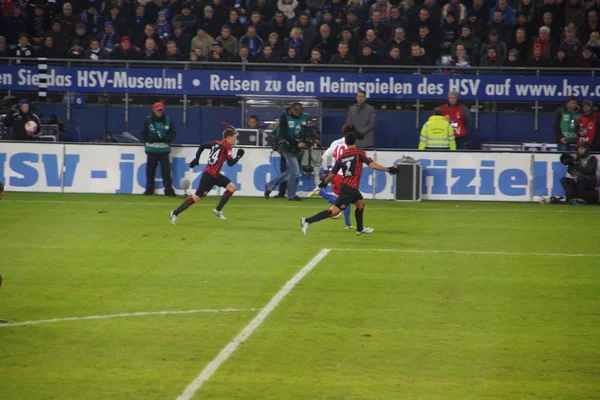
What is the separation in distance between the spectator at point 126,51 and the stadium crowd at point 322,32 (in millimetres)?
28

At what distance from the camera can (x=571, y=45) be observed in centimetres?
2634

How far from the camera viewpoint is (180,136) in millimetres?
27531

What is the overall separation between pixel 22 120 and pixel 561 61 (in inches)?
569

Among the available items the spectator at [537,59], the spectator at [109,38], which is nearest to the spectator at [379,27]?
the spectator at [537,59]

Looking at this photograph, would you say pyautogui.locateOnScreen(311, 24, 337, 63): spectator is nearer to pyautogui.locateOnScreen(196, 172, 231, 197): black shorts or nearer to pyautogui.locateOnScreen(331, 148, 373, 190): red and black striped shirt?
pyautogui.locateOnScreen(196, 172, 231, 197): black shorts

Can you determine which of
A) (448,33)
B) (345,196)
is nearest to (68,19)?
(448,33)

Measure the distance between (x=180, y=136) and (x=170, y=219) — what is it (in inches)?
362

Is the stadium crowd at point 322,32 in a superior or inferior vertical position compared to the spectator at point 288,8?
inferior

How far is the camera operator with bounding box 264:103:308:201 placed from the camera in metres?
23.5

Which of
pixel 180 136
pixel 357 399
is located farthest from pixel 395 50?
pixel 357 399

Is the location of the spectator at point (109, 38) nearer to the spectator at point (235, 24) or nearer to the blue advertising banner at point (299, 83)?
the blue advertising banner at point (299, 83)

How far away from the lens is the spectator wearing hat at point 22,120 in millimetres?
25844

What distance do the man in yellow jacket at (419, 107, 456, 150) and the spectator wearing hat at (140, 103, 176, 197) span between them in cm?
634

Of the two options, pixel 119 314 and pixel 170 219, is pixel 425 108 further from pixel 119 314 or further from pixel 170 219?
pixel 119 314
